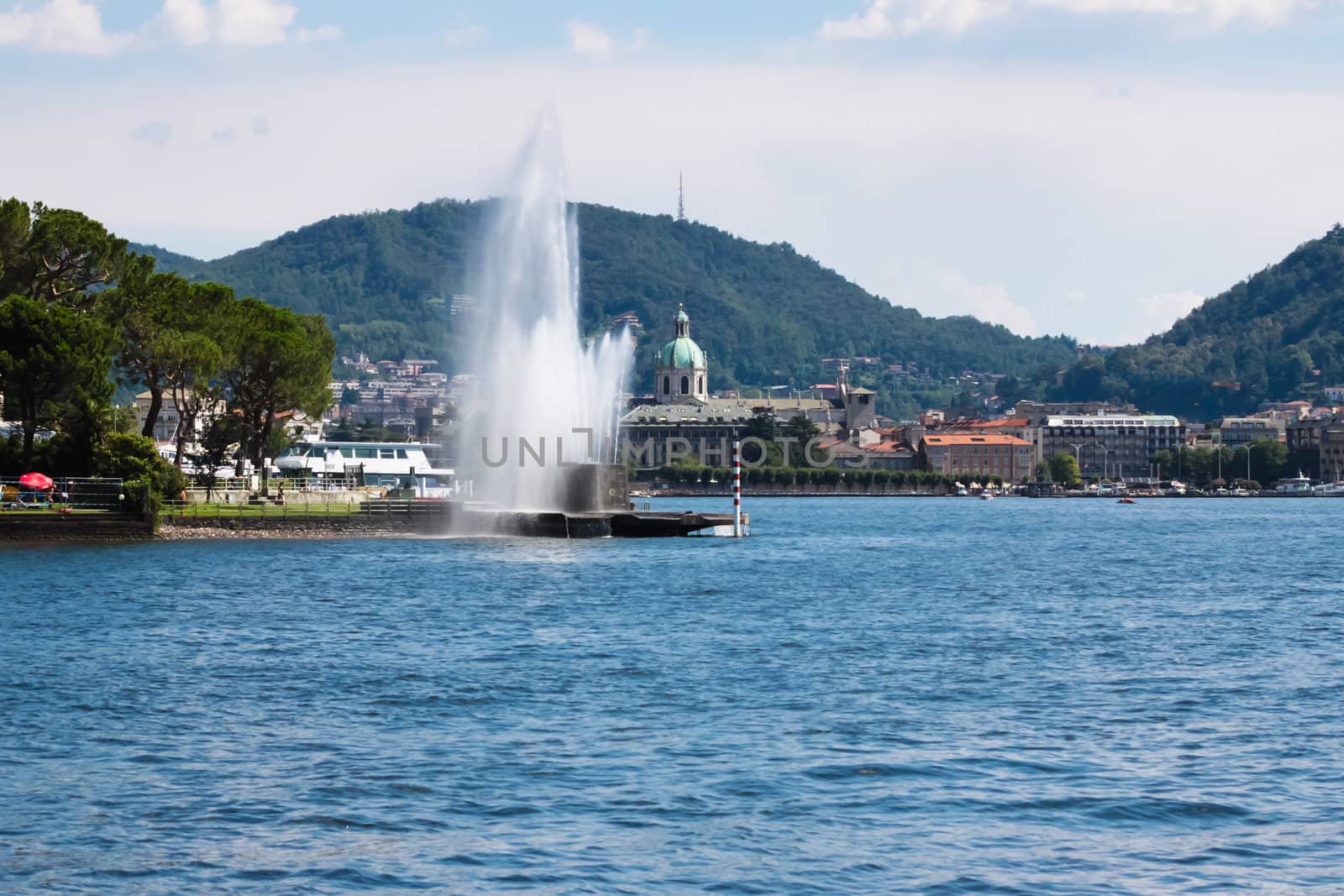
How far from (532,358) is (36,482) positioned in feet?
60.8

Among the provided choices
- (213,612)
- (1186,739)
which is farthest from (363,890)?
(213,612)

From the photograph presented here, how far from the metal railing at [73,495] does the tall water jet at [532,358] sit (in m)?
14.7

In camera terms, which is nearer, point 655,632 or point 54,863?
point 54,863

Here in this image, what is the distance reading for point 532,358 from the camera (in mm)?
69625

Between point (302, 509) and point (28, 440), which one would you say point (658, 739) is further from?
point (302, 509)

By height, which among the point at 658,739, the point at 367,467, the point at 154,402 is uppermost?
the point at 154,402

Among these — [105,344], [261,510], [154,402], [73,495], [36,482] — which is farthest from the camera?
[154,402]

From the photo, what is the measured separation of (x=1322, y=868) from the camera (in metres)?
17.2

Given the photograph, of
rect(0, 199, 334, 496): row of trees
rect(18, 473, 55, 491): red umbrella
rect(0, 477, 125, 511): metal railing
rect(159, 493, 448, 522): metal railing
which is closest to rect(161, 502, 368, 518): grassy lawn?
rect(159, 493, 448, 522): metal railing

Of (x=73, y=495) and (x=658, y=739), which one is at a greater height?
(x=73, y=495)

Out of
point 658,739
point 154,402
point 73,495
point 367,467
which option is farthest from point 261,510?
point 658,739

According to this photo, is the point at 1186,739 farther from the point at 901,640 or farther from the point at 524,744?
the point at 901,640

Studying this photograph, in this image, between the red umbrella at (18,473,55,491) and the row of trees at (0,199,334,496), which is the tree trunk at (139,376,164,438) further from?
the red umbrella at (18,473,55,491)

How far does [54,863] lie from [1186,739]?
14177mm
